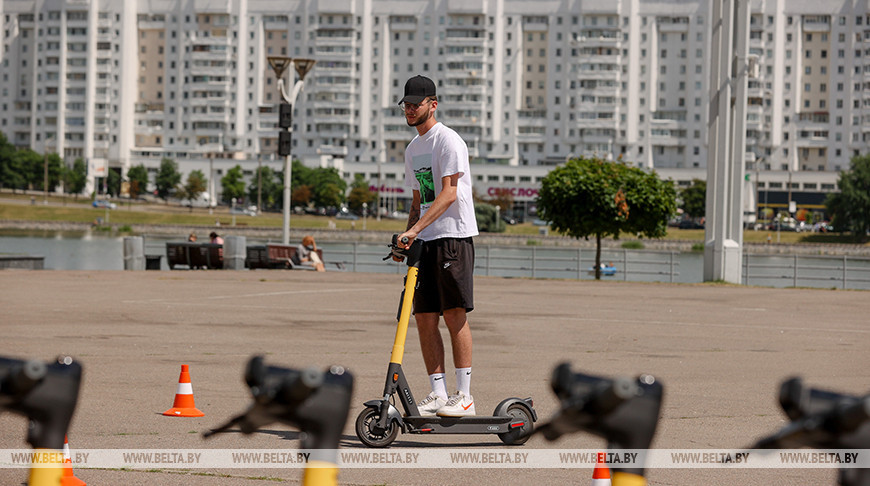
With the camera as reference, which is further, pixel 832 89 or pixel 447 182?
pixel 832 89

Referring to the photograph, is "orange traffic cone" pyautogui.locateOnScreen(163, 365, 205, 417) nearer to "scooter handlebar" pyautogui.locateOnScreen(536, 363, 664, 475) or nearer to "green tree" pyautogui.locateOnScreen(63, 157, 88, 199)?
"scooter handlebar" pyautogui.locateOnScreen(536, 363, 664, 475)

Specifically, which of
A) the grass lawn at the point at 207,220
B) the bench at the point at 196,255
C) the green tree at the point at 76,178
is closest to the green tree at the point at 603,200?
the bench at the point at 196,255

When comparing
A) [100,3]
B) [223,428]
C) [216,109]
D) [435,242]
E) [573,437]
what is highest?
[100,3]

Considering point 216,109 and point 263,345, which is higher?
point 216,109

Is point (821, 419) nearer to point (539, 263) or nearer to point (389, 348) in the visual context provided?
point (389, 348)

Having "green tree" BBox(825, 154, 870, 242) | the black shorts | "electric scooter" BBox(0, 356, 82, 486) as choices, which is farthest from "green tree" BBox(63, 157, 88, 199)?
"electric scooter" BBox(0, 356, 82, 486)

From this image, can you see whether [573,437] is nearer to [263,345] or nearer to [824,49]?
[263,345]

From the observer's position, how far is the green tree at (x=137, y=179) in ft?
472

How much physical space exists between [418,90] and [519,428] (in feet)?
6.49

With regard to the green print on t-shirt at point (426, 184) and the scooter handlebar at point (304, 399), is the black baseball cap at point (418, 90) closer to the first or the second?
the green print on t-shirt at point (426, 184)

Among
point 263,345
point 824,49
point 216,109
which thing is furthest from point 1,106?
point 263,345

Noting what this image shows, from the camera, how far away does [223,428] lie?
8.25 ft

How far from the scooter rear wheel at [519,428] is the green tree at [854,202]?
107991 mm

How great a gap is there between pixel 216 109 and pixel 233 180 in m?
14.9
